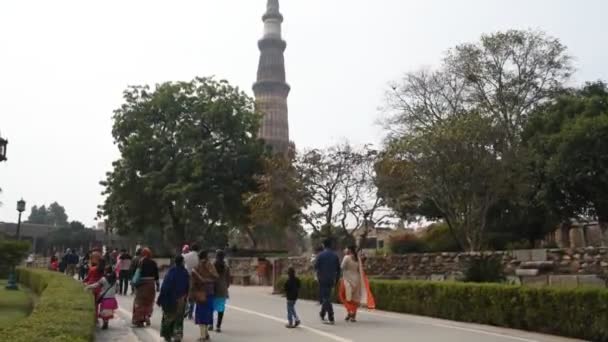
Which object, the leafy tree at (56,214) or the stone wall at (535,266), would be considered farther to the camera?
the leafy tree at (56,214)

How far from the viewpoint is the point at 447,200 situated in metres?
26.1

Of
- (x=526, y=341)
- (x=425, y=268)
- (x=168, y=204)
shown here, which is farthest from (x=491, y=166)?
(x=168, y=204)

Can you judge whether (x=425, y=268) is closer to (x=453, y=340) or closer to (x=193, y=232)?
(x=453, y=340)

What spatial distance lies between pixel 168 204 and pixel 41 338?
3090 centimetres

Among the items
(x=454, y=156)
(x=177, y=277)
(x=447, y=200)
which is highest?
(x=454, y=156)

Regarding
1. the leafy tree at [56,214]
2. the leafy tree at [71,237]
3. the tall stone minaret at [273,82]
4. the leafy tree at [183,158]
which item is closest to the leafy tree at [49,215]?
the leafy tree at [56,214]

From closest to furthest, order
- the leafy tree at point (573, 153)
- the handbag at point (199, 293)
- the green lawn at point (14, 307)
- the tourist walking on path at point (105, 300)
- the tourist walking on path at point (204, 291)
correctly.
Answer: the tourist walking on path at point (204, 291), the handbag at point (199, 293), the tourist walking on path at point (105, 300), the green lawn at point (14, 307), the leafy tree at point (573, 153)

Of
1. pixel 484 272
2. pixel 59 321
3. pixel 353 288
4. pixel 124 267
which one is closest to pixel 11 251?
pixel 124 267

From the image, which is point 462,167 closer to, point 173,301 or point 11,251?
point 173,301

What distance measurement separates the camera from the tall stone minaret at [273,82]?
93812 millimetres

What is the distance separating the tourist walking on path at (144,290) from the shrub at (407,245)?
2457 cm

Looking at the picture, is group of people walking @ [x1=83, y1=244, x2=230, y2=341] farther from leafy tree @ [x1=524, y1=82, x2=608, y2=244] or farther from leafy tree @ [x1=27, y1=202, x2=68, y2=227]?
leafy tree @ [x1=27, y1=202, x2=68, y2=227]

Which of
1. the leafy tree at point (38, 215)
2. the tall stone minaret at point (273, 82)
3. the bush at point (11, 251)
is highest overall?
the tall stone minaret at point (273, 82)

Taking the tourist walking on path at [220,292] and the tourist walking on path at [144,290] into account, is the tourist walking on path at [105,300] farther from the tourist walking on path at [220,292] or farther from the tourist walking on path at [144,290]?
the tourist walking on path at [220,292]
